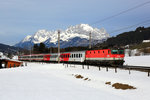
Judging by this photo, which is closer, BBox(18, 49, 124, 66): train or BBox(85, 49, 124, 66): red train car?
BBox(85, 49, 124, 66): red train car

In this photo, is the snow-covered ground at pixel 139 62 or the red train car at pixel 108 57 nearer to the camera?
the red train car at pixel 108 57

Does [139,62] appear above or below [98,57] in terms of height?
below

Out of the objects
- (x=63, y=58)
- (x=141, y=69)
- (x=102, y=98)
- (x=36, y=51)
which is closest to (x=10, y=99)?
(x=102, y=98)

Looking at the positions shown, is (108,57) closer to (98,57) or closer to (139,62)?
(98,57)

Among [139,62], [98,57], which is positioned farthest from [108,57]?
Result: [139,62]

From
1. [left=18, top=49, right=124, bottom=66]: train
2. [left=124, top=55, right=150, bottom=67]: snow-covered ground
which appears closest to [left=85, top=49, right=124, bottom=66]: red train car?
[left=18, top=49, right=124, bottom=66]: train

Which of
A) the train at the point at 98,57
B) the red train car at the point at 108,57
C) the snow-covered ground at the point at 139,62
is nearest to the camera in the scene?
the red train car at the point at 108,57

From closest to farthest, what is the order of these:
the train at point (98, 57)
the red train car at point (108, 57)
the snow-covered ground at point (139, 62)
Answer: the red train car at point (108, 57) → the train at point (98, 57) → the snow-covered ground at point (139, 62)

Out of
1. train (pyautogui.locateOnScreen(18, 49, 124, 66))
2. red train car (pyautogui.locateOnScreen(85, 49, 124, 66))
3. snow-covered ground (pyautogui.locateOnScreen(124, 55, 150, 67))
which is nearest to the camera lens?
red train car (pyautogui.locateOnScreen(85, 49, 124, 66))

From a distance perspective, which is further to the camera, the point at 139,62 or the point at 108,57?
the point at 139,62

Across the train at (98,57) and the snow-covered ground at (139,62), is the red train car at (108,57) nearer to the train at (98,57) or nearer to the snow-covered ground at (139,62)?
the train at (98,57)

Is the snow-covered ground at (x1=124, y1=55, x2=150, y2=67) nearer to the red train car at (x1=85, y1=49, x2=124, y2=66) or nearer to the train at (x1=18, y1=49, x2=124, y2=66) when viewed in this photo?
the red train car at (x1=85, y1=49, x2=124, y2=66)

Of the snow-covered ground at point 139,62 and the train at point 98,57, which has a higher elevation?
the train at point 98,57

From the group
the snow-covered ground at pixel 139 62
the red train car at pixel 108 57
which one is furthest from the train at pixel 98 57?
the snow-covered ground at pixel 139 62
